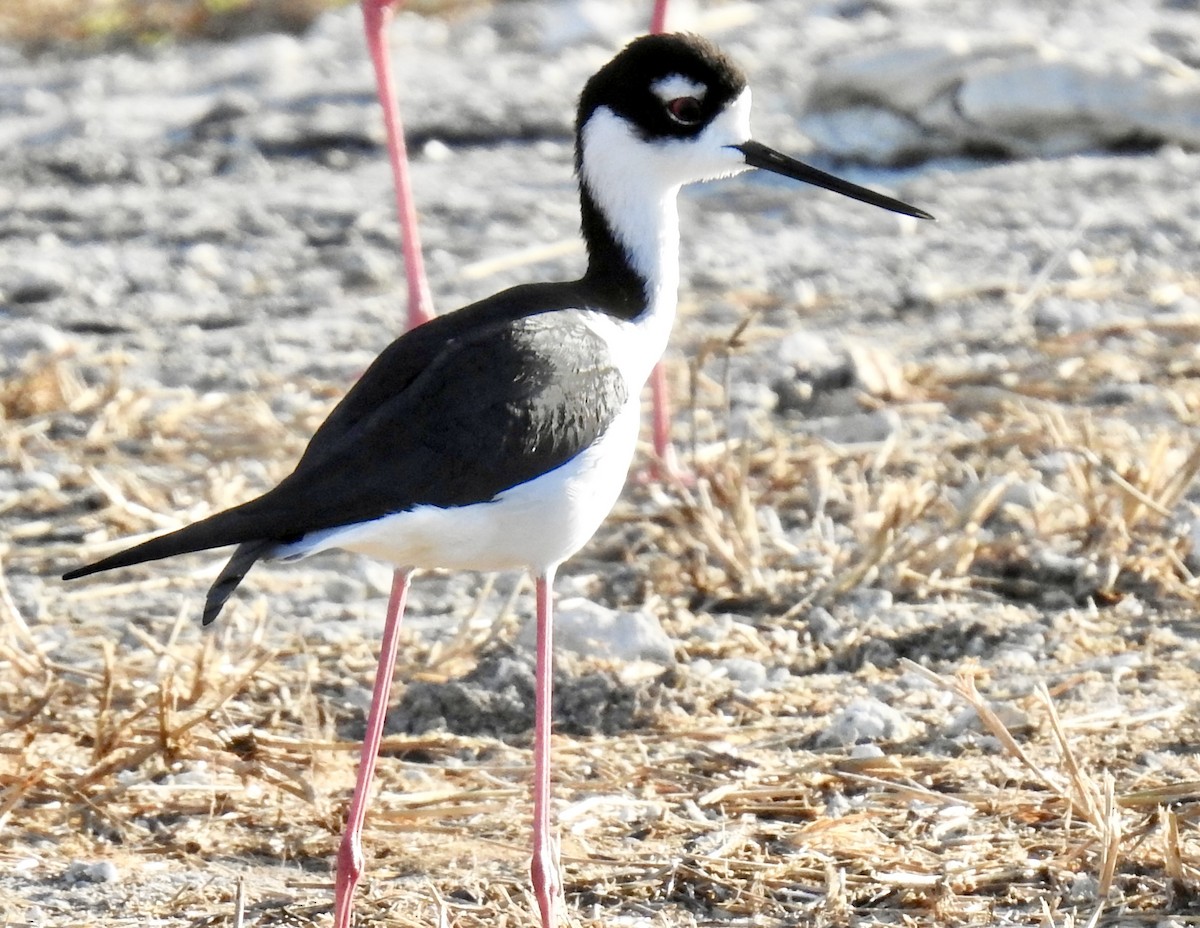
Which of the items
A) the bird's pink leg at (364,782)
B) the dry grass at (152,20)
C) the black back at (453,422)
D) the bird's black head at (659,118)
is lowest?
the dry grass at (152,20)

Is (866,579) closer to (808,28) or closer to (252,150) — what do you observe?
(252,150)

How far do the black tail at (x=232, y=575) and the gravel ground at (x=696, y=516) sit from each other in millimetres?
488

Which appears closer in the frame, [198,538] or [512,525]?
[198,538]

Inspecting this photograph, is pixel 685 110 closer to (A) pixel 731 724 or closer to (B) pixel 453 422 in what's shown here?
(B) pixel 453 422

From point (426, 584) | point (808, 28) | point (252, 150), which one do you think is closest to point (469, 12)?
point (808, 28)

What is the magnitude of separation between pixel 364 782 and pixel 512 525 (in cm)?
38

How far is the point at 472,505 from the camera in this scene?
101 inches

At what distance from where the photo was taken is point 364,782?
2.68 metres

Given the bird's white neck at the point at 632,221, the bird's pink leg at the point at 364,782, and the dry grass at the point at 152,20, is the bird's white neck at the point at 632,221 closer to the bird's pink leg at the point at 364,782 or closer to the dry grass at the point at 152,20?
the bird's pink leg at the point at 364,782

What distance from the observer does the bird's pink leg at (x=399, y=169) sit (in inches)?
175

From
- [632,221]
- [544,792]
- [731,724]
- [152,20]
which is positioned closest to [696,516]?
[731,724]

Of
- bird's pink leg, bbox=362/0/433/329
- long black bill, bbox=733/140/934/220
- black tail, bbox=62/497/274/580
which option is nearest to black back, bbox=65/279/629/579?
black tail, bbox=62/497/274/580

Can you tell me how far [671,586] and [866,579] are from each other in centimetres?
33

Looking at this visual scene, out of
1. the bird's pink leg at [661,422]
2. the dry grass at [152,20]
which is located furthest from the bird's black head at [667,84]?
the dry grass at [152,20]
